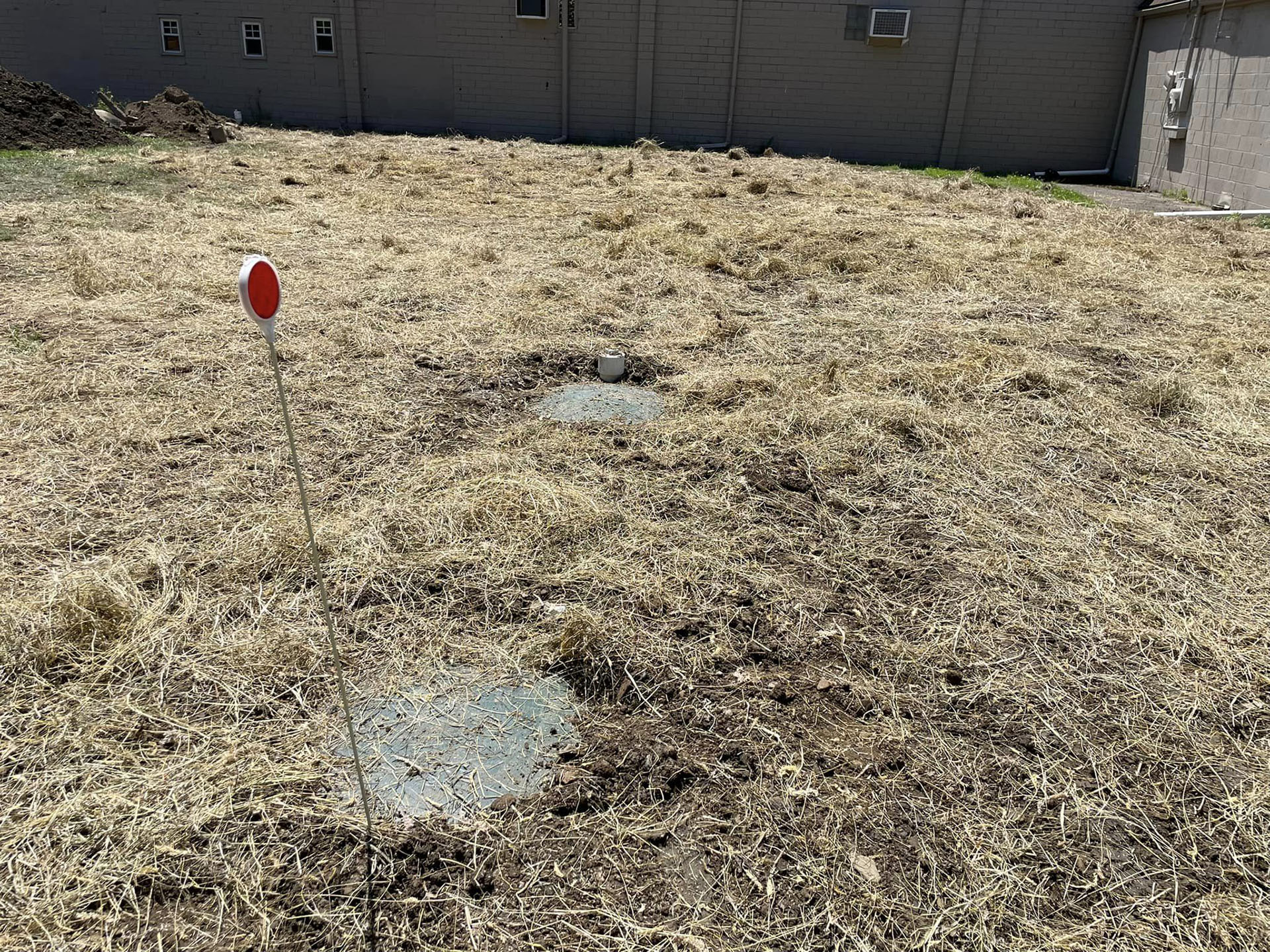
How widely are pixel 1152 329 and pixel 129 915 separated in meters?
5.75

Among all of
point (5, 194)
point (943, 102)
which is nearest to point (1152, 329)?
point (5, 194)

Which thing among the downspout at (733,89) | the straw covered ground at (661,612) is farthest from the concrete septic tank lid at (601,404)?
the downspout at (733,89)

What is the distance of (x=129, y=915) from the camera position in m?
1.54

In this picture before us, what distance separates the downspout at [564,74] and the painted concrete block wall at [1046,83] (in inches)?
286

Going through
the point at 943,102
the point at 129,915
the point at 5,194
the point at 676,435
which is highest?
the point at 943,102

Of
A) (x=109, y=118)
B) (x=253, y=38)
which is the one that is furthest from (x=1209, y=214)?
(x=253, y=38)

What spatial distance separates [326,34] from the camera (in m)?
15.7

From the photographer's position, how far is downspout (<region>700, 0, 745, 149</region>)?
50.1 feet

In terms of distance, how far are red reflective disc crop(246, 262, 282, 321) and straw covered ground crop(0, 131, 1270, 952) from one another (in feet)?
3.18

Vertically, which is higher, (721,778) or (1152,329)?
(1152,329)

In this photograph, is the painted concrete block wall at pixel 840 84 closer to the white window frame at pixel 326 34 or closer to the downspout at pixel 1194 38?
the downspout at pixel 1194 38

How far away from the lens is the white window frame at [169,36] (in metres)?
15.8

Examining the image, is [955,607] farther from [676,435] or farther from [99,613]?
[99,613]

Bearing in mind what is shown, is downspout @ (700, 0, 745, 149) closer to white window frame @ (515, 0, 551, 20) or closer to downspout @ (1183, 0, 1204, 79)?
white window frame @ (515, 0, 551, 20)
